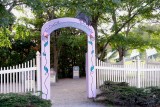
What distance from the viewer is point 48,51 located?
28.8 ft

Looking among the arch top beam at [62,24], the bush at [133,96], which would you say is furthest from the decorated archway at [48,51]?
the bush at [133,96]

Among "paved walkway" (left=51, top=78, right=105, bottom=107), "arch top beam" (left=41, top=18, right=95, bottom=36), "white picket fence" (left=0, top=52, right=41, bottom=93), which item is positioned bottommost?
"paved walkway" (left=51, top=78, right=105, bottom=107)

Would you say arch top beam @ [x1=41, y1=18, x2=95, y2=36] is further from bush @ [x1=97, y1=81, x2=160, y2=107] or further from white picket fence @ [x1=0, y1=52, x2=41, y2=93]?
bush @ [x1=97, y1=81, x2=160, y2=107]

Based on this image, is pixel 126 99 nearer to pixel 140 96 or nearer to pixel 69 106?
pixel 140 96

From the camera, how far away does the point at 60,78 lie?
16.2 m

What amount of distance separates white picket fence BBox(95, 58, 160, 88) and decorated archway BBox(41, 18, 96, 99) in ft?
1.19

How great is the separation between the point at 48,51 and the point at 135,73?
9.95ft

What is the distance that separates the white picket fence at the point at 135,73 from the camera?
9.09 metres

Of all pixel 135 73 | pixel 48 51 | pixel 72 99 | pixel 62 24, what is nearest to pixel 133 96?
pixel 135 73

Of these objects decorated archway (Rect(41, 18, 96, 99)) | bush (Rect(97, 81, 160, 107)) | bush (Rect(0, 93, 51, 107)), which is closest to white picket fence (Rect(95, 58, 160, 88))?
decorated archway (Rect(41, 18, 96, 99))

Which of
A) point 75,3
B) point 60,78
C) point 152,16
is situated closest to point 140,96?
point 75,3

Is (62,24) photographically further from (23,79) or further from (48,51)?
(23,79)

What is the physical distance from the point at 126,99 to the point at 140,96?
17.0 inches

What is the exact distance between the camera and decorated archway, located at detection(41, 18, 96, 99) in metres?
8.70
